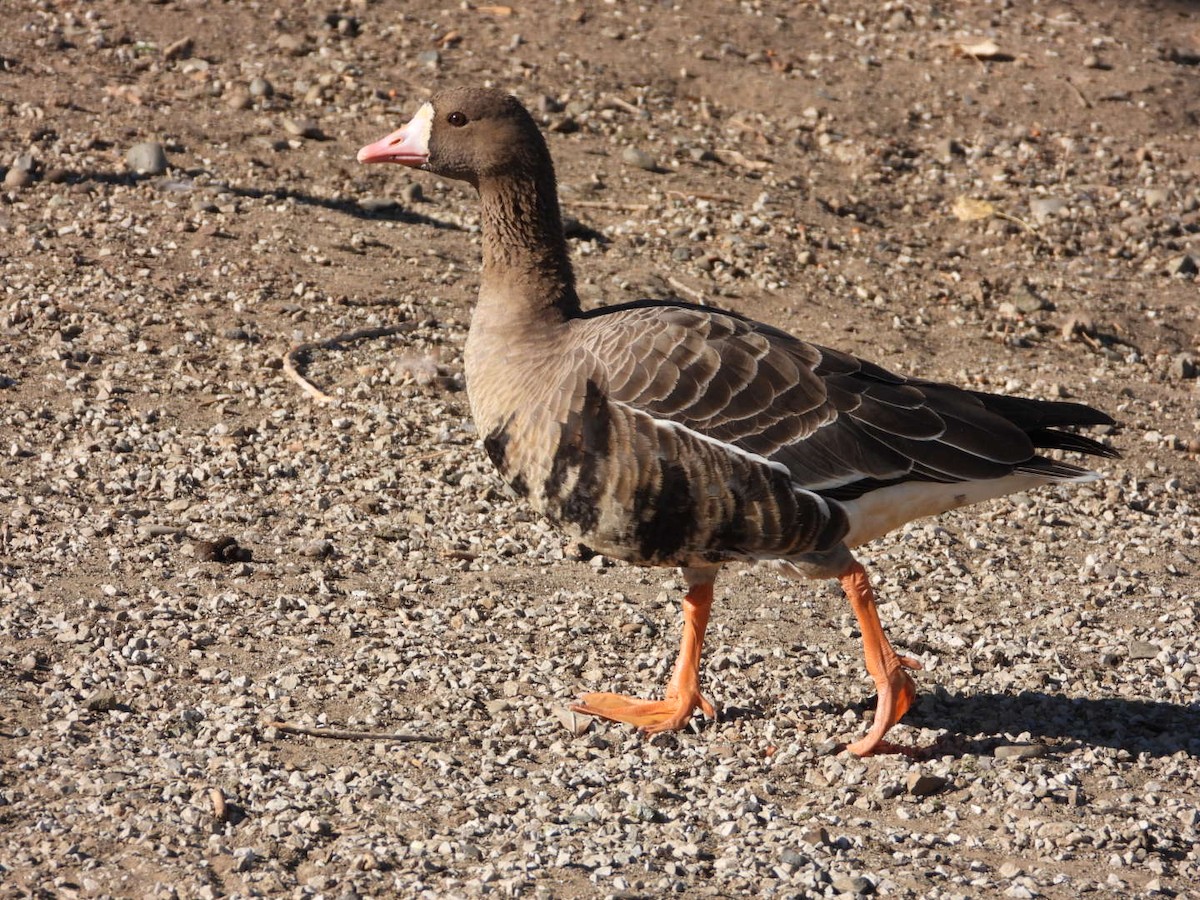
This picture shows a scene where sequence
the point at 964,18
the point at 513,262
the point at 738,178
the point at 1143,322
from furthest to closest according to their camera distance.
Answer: the point at 964,18 < the point at 738,178 < the point at 1143,322 < the point at 513,262

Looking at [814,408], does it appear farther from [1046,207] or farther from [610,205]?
[1046,207]

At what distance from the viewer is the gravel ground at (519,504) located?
17.9 feet

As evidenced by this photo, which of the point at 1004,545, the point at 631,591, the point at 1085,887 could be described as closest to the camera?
the point at 1085,887

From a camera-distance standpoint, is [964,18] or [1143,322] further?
[964,18]

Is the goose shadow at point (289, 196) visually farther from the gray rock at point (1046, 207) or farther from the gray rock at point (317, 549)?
the gray rock at point (1046, 207)

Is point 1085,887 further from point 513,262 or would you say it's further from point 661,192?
point 661,192

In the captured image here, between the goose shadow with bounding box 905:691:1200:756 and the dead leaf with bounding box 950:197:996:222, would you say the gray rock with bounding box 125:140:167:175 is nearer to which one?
the dead leaf with bounding box 950:197:996:222

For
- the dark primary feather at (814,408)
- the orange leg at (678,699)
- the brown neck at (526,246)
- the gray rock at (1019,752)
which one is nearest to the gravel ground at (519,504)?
the gray rock at (1019,752)

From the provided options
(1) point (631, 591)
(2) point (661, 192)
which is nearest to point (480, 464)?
(1) point (631, 591)

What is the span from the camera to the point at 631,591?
7664mm

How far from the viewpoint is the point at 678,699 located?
6.45 meters

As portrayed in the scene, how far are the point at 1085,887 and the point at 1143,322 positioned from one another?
738 cm

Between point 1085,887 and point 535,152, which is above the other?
point 535,152

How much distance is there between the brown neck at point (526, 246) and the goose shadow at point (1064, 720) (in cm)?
264
